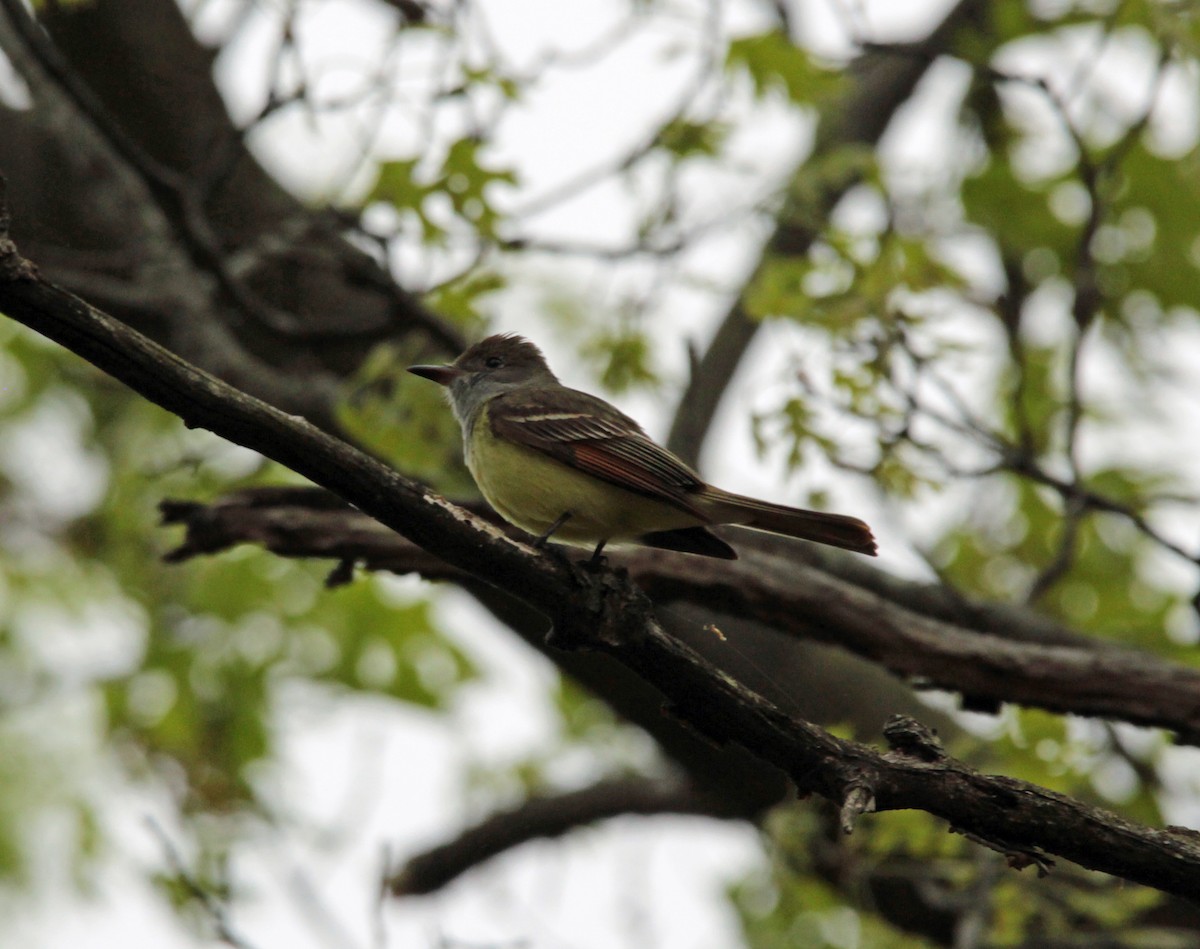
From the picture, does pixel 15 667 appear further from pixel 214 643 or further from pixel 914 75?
pixel 914 75

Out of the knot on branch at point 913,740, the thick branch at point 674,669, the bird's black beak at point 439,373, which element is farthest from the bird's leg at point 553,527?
the knot on branch at point 913,740

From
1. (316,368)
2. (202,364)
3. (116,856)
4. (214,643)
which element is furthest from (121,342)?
(116,856)

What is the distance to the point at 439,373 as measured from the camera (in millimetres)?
6383

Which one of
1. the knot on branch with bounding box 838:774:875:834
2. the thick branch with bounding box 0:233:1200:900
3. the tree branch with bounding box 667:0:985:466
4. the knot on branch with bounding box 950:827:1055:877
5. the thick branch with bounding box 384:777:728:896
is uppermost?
the tree branch with bounding box 667:0:985:466

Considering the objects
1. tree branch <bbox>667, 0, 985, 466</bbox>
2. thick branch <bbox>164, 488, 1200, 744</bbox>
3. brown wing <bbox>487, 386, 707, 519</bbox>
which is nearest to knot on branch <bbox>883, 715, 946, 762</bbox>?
brown wing <bbox>487, 386, 707, 519</bbox>

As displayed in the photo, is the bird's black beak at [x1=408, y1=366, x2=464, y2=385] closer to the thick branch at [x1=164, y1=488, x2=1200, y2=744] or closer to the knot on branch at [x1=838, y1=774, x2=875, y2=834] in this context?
the thick branch at [x1=164, y1=488, x2=1200, y2=744]

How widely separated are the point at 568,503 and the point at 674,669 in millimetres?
1531

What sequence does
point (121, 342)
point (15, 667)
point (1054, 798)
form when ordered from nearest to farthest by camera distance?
point (121, 342)
point (1054, 798)
point (15, 667)

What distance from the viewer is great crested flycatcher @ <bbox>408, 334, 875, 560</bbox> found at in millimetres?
5039

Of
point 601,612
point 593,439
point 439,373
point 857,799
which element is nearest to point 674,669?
point 601,612

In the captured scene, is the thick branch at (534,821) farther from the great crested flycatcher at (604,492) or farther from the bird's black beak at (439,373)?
the great crested flycatcher at (604,492)

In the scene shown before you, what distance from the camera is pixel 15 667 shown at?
407 inches

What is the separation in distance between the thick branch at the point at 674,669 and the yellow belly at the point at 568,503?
1237 mm

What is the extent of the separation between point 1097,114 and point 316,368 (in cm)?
598
